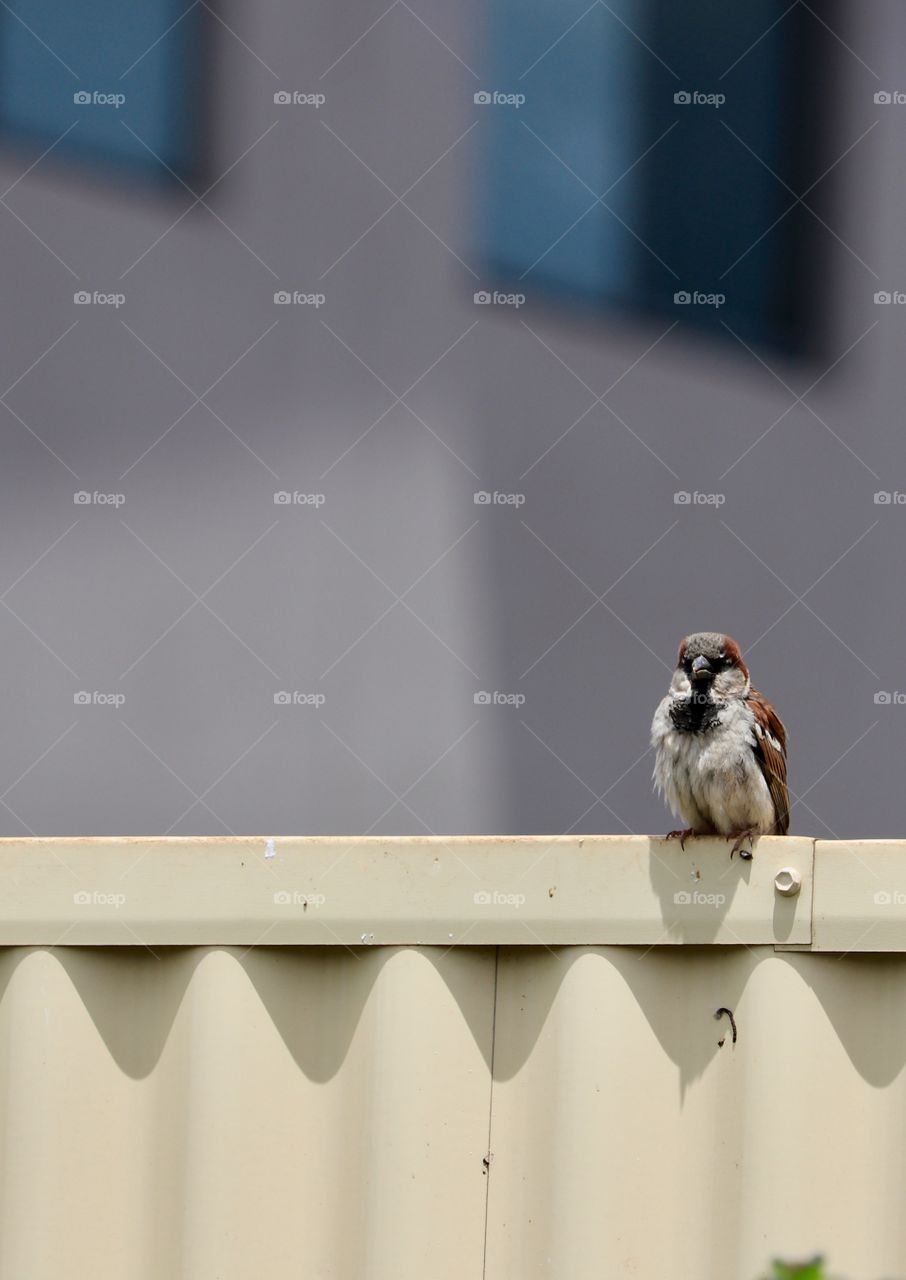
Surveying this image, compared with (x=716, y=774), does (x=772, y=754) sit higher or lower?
higher

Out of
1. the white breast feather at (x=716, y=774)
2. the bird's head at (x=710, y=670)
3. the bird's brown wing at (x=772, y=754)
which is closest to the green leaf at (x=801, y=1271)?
the white breast feather at (x=716, y=774)

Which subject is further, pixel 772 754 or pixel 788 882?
pixel 772 754

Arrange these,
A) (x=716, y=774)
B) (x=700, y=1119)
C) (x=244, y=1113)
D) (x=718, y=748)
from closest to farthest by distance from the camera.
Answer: (x=700, y=1119)
(x=244, y=1113)
(x=716, y=774)
(x=718, y=748)

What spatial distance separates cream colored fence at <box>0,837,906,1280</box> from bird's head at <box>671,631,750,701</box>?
1457mm

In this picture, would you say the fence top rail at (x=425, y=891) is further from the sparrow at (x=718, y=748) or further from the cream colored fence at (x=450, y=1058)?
the sparrow at (x=718, y=748)

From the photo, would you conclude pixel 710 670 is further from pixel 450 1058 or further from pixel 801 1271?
pixel 801 1271

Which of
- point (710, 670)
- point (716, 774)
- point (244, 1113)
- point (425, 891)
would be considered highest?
point (710, 670)

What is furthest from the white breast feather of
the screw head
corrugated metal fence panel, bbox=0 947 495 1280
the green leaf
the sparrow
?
the green leaf

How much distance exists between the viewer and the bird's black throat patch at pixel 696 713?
4379mm

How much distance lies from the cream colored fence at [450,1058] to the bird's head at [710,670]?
1.46m

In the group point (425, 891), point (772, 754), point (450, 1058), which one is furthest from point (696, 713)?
point (450, 1058)

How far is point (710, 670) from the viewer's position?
14.6 feet

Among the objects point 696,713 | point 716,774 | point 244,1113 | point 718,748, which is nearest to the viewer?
point 244,1113

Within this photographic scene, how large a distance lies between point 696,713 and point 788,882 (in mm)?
1509
